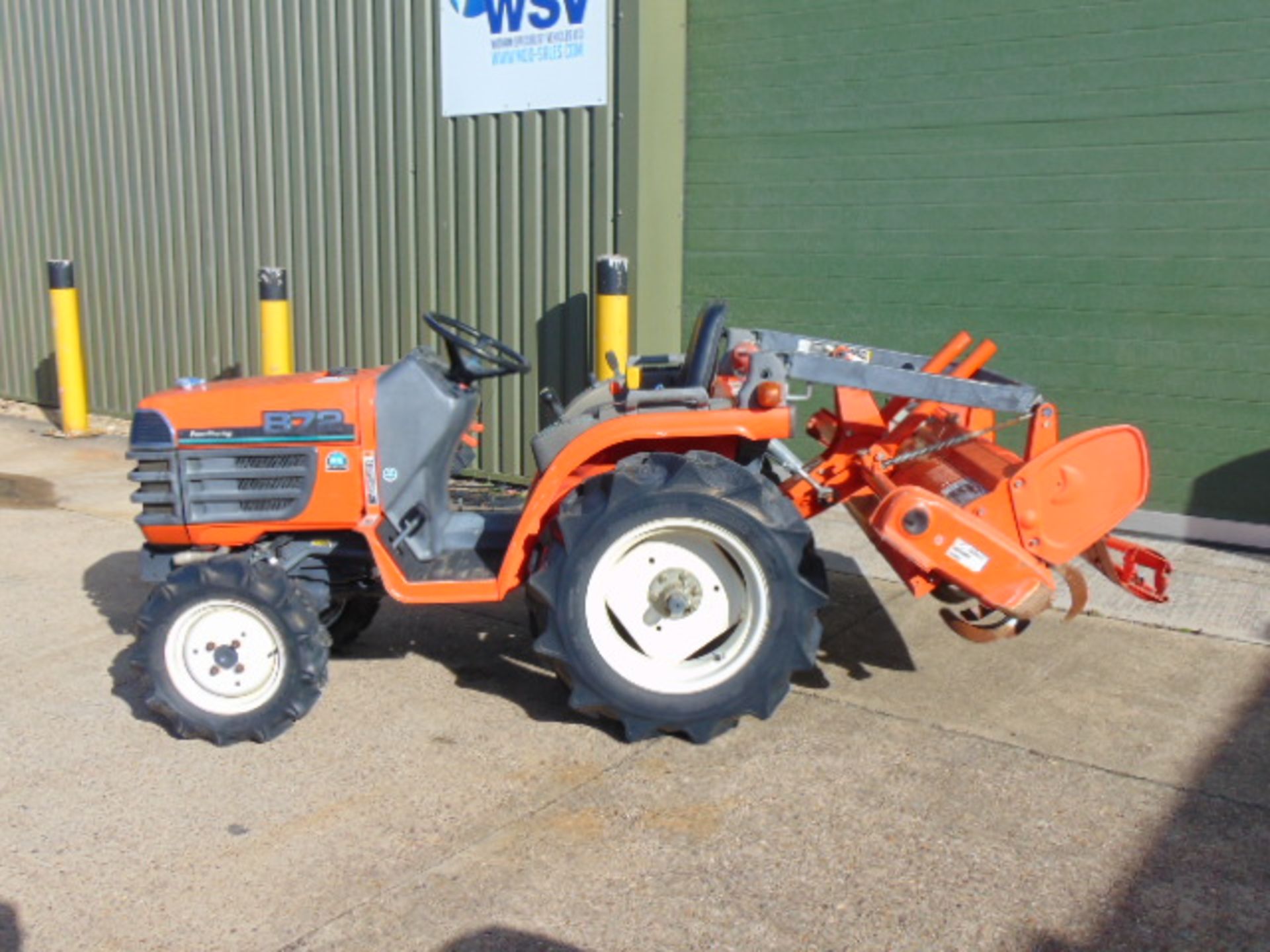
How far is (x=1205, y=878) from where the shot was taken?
333cm

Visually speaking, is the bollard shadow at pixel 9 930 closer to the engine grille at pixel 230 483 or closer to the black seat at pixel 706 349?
the engine grille at pixel 230 483

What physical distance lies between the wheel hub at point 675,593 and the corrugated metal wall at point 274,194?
12.6ft

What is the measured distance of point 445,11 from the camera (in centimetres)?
809

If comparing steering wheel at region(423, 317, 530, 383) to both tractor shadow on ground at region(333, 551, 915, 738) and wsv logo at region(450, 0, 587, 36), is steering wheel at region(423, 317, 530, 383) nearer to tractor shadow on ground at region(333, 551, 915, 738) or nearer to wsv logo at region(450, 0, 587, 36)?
tractor shadow on ground at region(333, 551, 915, 738)

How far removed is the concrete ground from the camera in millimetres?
3150

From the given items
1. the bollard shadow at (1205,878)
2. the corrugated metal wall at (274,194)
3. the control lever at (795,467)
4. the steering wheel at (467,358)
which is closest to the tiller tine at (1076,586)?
the bollard shadow at (1205,878)

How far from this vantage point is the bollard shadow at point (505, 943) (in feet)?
9.94

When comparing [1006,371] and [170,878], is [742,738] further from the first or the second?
[1006,371]

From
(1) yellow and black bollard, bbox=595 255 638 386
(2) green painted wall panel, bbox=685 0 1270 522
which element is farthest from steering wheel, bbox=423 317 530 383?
(2) green painted wall panel, bbox=685 0 1270 522

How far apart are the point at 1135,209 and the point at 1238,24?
0.94m

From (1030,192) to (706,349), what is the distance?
10.2ft

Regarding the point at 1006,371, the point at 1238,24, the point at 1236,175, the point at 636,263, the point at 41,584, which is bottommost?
the point at 41,584

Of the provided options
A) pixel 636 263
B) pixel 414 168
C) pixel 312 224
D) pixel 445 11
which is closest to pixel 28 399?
pixel 312 224

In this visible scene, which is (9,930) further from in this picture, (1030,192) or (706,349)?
(1030,192)
